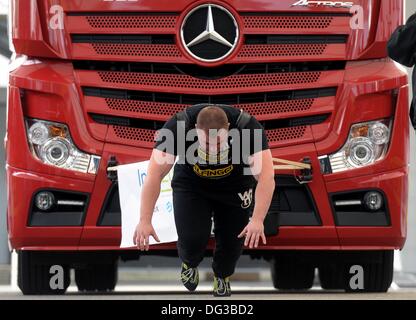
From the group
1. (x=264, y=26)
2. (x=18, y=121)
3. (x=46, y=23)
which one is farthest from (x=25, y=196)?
(x=264, y=26)

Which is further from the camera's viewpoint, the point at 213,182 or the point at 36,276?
the point at 36,276

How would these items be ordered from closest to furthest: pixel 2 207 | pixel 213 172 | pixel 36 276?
pixel 213 172 → pixel 36 276 → pixel 2 207

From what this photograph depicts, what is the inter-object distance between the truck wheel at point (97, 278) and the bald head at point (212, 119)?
11.0 feet

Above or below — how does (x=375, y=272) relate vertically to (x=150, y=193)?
below

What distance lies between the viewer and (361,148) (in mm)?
8109

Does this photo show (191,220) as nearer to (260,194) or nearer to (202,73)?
(260,194)

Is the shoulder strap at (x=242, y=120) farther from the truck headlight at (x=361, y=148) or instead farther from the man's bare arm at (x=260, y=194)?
the truck headlight at (x=361, y=148)

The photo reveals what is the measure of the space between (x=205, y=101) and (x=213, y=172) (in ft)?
1.78

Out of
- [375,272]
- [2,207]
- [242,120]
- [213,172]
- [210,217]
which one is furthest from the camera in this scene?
[2,207]

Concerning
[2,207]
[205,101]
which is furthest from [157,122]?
[2,207]

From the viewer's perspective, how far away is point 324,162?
26.5 ft

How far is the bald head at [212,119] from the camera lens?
7363mm

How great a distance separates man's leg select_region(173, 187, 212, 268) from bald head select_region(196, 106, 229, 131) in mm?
603
